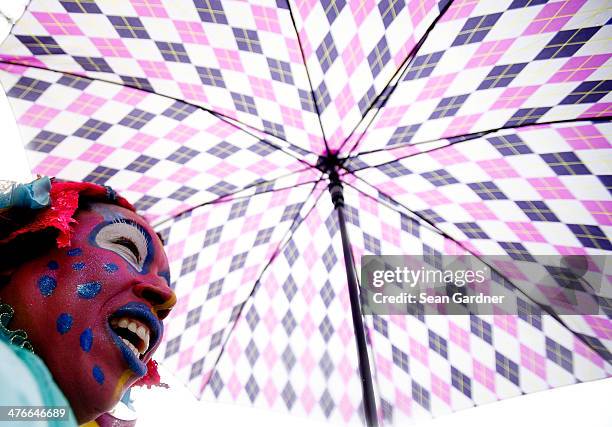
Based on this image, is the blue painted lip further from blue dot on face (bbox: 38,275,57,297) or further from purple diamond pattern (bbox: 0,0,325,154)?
purple diamond pattern (bbox: 0,0,325,154)

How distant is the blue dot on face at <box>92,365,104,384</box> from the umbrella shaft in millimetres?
1028

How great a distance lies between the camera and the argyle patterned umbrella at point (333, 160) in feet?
5.49

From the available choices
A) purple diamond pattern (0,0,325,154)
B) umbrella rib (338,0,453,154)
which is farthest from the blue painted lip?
umbrella rib (338,0,453,154)

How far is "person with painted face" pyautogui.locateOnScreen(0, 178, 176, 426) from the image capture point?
0.97 m

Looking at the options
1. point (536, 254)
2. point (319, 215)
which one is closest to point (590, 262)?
point (536, 254)

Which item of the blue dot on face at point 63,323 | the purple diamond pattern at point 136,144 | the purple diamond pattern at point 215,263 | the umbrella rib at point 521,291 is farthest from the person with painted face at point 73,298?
the umbrella rib at point 521,291

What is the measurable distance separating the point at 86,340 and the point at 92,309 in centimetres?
8

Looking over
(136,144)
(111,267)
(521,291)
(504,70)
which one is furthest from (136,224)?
(521,291)

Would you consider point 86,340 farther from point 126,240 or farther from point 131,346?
point 126,240

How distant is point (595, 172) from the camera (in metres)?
1.79

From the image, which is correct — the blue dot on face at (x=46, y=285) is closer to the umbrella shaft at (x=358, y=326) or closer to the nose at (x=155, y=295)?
the nose at (x=155, y=295)

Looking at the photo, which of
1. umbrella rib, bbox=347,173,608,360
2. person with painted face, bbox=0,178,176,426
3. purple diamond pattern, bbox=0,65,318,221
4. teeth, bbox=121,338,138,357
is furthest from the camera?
umbrella rib, bbox=347,173,608,360

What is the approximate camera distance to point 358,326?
188 centimetres

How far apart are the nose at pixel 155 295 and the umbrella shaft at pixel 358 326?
0.90 metres
